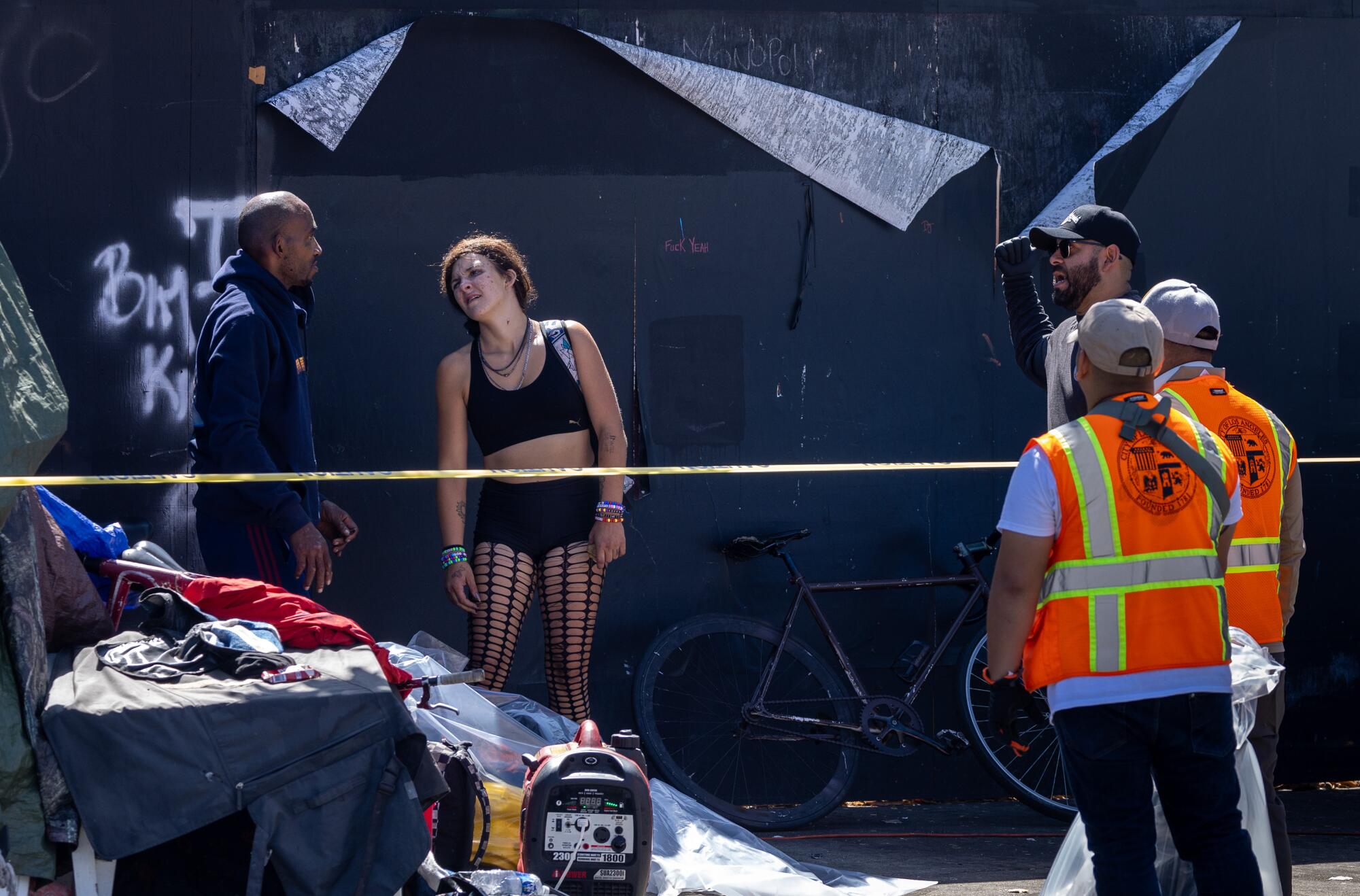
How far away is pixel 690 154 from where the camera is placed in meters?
6.38

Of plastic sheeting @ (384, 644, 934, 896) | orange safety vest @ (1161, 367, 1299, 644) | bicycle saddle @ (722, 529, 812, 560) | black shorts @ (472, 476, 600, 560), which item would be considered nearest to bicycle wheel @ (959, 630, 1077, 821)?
bicycle saddle @ (722, 529, 812, 560)

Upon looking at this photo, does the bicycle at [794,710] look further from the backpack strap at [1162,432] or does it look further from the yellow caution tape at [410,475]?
the backpack strap at [1162,432]

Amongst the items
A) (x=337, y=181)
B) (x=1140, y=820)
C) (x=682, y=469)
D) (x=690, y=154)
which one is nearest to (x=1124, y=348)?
(x=1140, y=820)

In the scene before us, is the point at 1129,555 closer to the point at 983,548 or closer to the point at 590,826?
the point at 590,826

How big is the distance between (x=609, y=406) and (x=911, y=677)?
1869mm

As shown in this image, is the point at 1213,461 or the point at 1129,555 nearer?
the point at 1129,555

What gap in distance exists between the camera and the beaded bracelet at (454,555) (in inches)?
216

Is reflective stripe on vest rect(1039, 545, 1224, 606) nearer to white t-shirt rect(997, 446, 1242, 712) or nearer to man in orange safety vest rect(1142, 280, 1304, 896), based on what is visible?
white t-shirt rect(997, 446, 1242, 712)

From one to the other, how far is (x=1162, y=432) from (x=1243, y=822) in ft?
3.91

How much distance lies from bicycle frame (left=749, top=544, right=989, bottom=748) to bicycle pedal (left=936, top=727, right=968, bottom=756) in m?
0.06

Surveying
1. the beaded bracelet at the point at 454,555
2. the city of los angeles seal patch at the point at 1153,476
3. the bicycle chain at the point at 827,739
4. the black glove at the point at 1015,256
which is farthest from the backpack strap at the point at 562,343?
the city of los angeles seal patch at the point at 1153,476

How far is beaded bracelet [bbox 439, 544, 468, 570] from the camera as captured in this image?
5.48 metres

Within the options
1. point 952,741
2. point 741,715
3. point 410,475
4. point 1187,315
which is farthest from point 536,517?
point 1187,315

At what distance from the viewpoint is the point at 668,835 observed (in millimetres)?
5223
